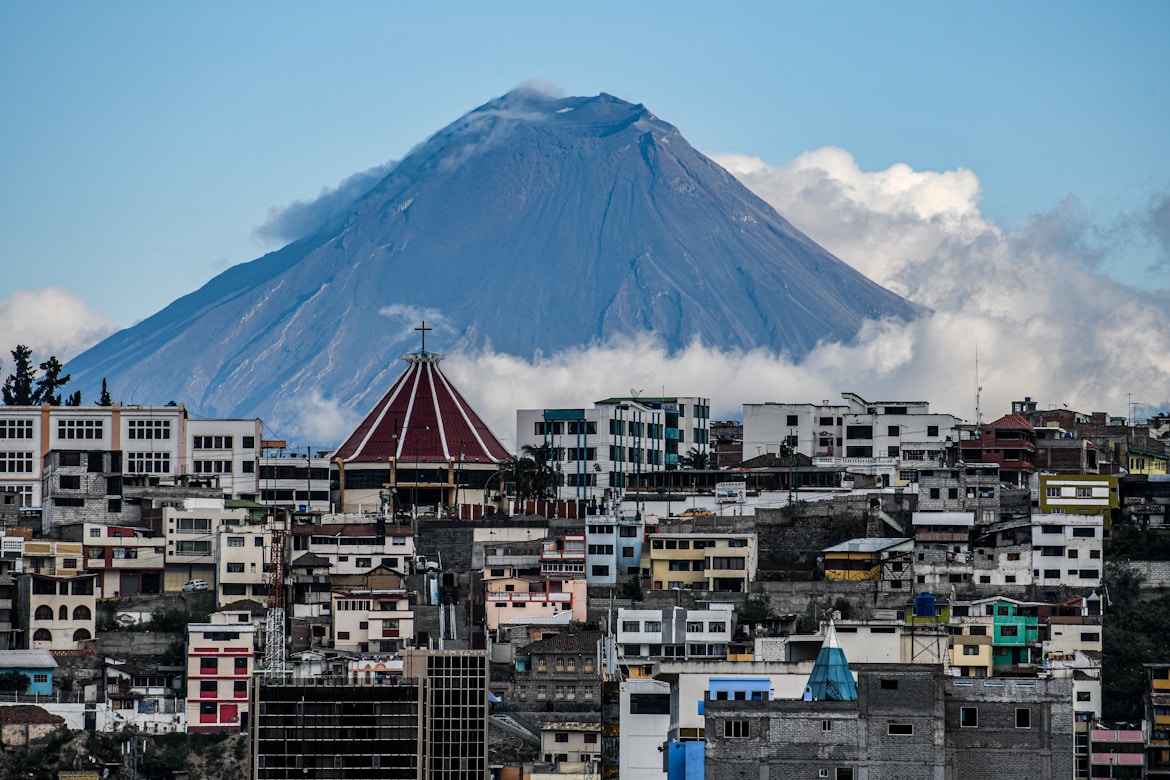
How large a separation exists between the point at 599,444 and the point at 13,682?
37.9m

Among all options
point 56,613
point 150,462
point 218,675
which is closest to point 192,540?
point 56,613

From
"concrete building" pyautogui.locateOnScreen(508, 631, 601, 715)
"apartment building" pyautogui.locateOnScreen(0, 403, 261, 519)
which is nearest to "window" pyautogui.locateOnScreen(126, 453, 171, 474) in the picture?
"apartment building" pyautogui.locateOnScreen(0, 403, 261, 519)

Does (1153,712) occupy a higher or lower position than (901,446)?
lower

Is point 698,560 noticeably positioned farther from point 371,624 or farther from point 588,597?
point 371,624

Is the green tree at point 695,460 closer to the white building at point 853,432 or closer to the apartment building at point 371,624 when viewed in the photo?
the white building at point 853,432

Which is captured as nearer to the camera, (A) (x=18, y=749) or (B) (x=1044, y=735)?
(B) (x=1044, y=735)

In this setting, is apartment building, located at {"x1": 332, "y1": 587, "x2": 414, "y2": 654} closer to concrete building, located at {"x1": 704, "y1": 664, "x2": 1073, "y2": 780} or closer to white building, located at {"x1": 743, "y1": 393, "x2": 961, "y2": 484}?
white building, located at {"x1": 743, "y1": 393, "x2": 961, "y2": 484}

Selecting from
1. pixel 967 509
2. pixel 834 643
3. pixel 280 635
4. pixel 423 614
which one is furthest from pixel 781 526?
pixel 834 643

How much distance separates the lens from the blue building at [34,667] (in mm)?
78250

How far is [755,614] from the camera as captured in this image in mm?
83750

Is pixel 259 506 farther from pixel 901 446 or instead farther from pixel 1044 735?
pixel 1044 735

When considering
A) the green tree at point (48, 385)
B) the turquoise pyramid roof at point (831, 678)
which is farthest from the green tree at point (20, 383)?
the turquoise pyramid roof at point (831, 678)

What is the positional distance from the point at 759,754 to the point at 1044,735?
5317mm

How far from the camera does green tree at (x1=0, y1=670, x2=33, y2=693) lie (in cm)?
7750
